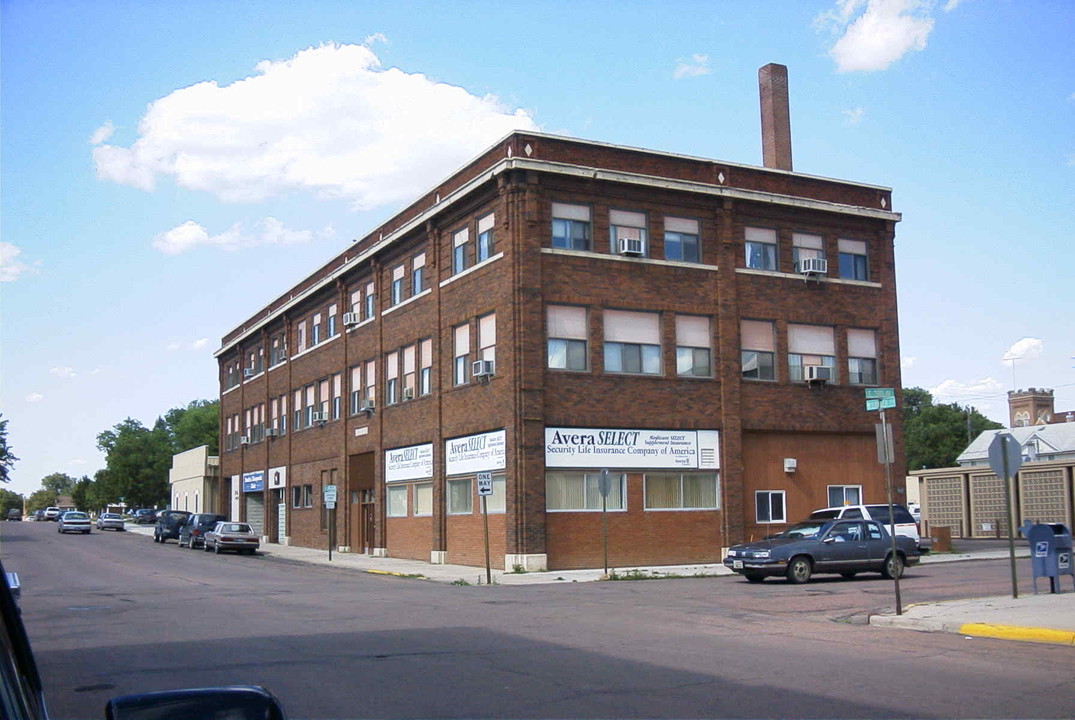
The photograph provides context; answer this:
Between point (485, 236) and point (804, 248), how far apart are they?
11350 mm

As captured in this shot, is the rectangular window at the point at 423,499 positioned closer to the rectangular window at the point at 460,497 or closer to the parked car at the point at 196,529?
the rectangular window at the point at 460,497

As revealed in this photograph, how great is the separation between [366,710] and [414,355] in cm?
2929

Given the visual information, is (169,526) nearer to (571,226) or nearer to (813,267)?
(571,226)

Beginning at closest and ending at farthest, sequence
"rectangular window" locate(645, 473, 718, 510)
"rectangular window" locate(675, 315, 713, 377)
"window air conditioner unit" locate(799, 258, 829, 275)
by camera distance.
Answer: "rectangular window" locate(645, 473, 718, 510) → "rectangular window" locate(675, 315, 713, 377) → "window air conditioner unit" locate(799, 258, 829, 275)

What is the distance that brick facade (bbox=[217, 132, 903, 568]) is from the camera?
31453mm

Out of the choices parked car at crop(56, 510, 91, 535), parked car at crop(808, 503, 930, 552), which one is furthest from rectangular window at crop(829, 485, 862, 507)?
parked car at crop(56, 510, 91, 535)

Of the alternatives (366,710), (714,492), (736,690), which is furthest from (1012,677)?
(714,492)

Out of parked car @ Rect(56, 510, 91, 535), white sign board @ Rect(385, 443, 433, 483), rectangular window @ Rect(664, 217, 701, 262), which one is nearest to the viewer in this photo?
rectangular window @ Rect(664, 217, 701, 262)

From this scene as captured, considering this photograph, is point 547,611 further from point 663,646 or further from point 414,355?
point 414,355

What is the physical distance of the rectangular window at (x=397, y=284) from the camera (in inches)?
1564

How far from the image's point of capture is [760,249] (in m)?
35.8

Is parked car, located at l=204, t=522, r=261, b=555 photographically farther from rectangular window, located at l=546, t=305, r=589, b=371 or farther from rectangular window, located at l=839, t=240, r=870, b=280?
rectangular window, located at l=839, t=240, r=870, b=280

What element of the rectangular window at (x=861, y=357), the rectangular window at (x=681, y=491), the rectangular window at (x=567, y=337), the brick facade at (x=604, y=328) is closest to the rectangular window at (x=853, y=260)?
the brick facade at (x=604, y=328)

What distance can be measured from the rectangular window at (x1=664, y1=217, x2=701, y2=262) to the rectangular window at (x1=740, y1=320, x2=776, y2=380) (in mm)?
2879
